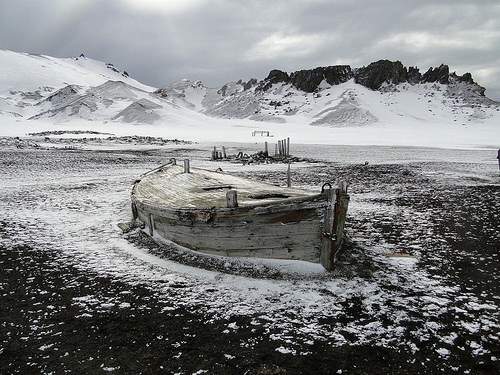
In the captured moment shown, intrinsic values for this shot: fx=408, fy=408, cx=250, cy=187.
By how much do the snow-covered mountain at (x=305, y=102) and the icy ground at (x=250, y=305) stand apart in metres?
86.1

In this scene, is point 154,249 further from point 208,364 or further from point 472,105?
point 472,105

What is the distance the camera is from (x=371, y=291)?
7047mm

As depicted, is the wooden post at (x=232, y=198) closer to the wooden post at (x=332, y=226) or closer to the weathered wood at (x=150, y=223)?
the wooden post at (x=332, y=226)

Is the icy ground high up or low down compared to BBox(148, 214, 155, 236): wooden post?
down

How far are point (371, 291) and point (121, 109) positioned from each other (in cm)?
12465

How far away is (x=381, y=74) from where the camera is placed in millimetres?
157625

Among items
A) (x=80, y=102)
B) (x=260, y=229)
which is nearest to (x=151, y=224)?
(x=260, y=229)

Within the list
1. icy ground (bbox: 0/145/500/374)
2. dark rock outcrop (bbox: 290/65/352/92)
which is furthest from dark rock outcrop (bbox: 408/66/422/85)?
icy ground (bbox: 0/145/500/374)

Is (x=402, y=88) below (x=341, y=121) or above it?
above

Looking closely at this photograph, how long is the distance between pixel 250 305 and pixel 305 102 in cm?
14862

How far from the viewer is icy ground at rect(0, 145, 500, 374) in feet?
16.8

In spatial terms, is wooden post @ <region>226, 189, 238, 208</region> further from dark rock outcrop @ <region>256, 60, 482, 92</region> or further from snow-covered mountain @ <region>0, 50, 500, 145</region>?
dark rock outcrop @ <region>256, 60, 482, 92</region>

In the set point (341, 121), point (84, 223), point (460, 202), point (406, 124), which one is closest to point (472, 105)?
point (406, 124)

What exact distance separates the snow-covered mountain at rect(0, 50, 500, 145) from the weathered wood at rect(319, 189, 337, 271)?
88088mm
